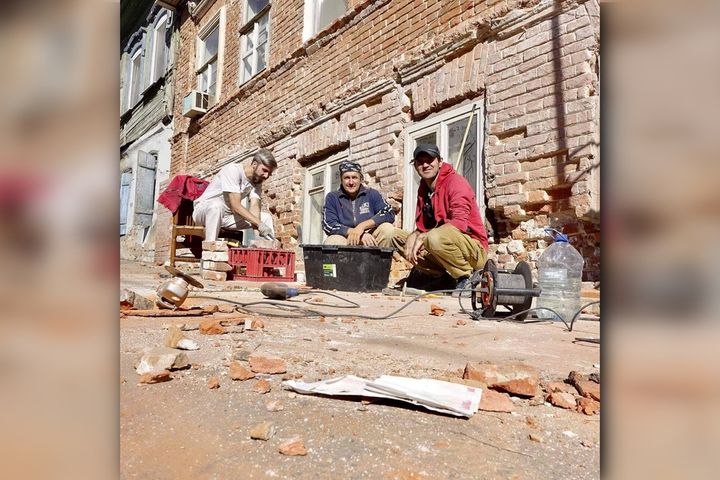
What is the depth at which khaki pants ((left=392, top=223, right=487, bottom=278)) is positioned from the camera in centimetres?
429

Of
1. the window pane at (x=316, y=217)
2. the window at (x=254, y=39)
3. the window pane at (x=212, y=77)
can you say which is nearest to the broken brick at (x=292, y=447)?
the window pane at (x=316, y=217)

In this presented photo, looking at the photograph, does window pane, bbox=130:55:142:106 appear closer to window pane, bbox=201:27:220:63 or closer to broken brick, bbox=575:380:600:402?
window pane, bbox=201:27:220:63

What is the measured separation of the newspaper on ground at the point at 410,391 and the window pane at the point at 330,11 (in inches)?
276

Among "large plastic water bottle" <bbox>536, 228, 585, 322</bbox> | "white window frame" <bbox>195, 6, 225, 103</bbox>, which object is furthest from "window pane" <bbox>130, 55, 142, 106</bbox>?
"large plastic water bottle" <bbox>536, 228, 585, 322</bbox>

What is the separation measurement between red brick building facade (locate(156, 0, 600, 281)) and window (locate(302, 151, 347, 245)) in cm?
2

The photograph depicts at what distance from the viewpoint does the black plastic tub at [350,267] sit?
14.8 ft

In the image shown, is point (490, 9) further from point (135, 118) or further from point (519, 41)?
point (135, 118)

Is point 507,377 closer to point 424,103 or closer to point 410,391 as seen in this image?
point 410,391

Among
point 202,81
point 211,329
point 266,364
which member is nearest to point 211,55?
point 202,81

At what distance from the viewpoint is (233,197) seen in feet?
19.7

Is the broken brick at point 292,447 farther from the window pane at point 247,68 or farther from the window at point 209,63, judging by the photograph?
the window at point 209,63

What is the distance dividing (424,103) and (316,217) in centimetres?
286
